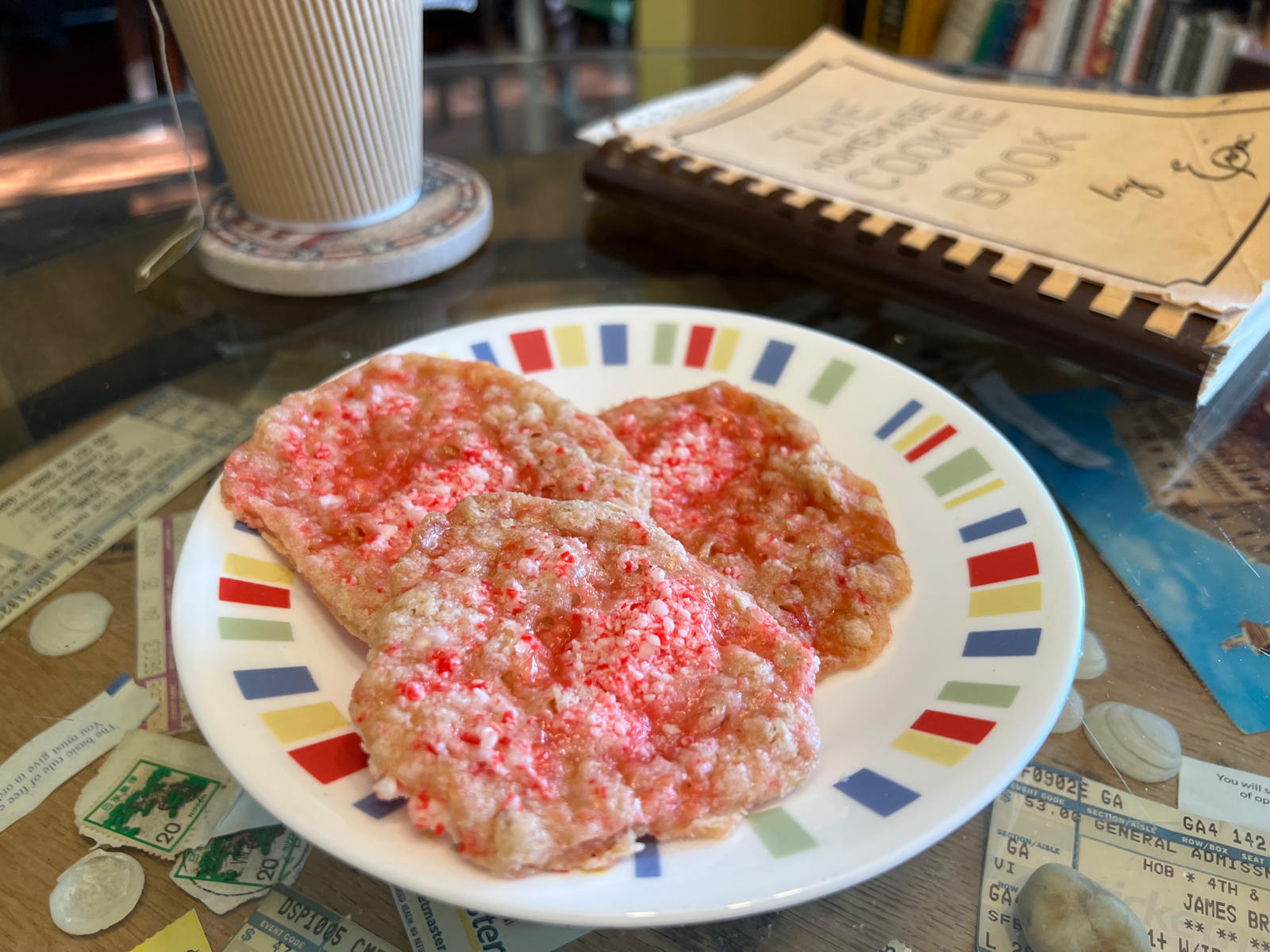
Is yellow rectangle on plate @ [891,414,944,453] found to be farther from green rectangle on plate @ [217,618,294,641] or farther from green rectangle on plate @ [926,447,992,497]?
green rectangle on plate @ [217,618,294,641]

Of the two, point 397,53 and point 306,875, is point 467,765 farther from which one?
point 397,53

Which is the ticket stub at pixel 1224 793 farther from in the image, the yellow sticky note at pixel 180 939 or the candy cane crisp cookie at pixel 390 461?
the yellow sticky note at pixel 180 939

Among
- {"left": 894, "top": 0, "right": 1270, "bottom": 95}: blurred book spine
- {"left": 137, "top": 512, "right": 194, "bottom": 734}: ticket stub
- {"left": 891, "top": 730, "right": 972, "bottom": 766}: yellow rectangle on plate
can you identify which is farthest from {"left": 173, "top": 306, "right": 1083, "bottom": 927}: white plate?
{"left": 894, "top": 0, "right": 1270, "bottom": 95}: blurred book spine

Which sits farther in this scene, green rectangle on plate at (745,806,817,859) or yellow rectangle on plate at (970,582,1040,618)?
yellow rectangle on plate at (970,582,1040,618)

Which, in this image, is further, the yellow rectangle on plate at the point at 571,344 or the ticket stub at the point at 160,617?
the yellow rectangle on plate at the point at 571,344

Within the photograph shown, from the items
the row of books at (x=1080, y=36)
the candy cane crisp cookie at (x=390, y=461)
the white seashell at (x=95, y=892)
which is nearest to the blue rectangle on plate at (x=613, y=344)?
the candy cane crisp cookie at (x=390, y=461)

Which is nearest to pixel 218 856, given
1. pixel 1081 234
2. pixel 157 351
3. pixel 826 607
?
pixel 826 607
